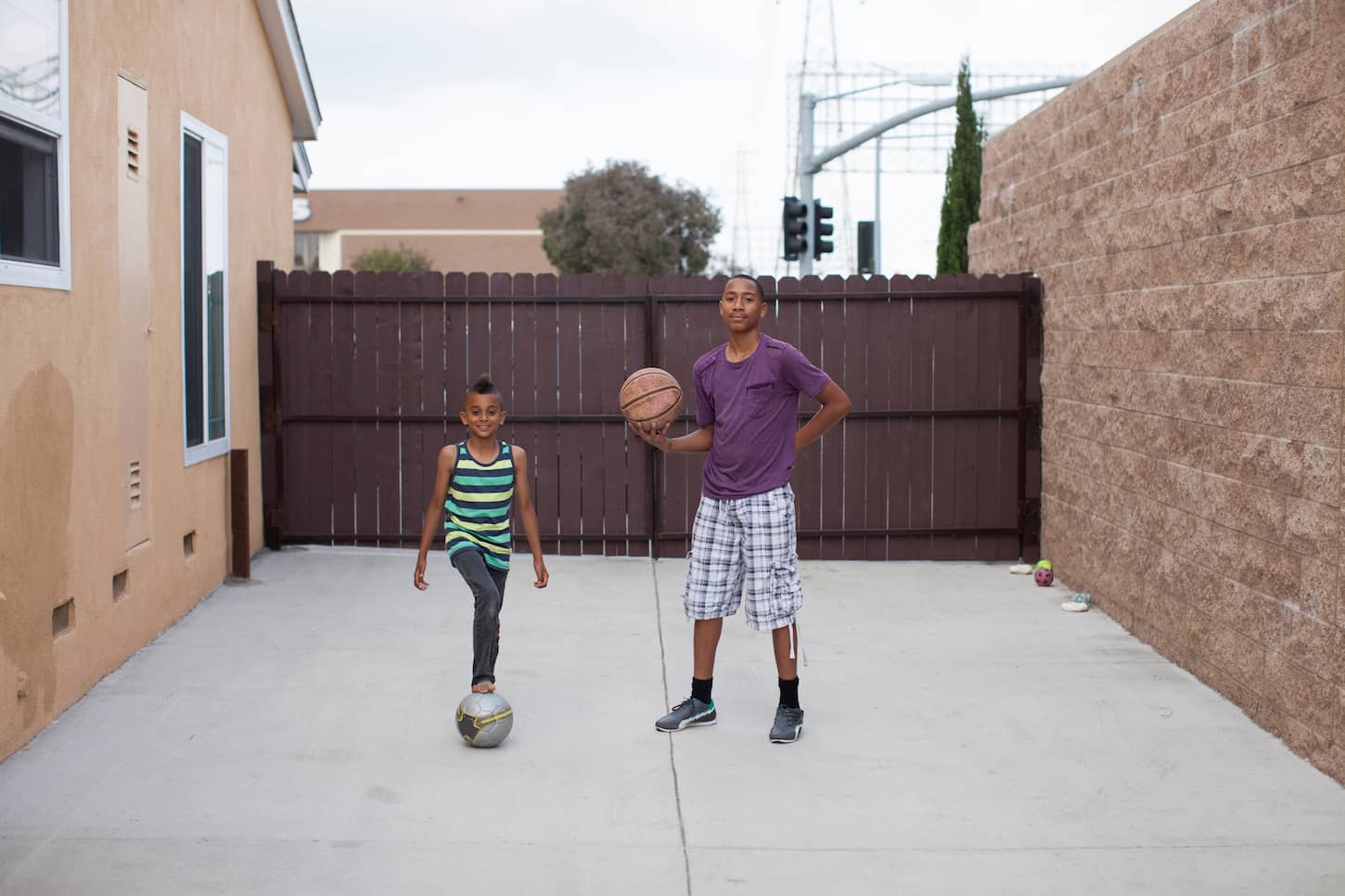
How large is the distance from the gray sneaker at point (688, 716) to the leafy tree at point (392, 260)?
52.8m

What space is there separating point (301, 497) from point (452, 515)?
199 inches

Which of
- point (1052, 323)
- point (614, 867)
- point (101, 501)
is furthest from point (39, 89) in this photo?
point (1052, 323)

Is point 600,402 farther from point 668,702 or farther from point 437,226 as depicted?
point 437,226

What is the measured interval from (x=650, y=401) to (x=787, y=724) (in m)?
1.55

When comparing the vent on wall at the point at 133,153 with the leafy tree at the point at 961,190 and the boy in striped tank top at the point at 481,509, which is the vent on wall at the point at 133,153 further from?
the leafy tree at the point at 961,190

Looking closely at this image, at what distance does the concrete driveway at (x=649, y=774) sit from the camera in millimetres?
4824

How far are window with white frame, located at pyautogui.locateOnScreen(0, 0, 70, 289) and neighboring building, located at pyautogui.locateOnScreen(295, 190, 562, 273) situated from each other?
203 ft

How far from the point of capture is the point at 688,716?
21.3ft

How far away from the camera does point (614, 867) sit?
15.9 feet

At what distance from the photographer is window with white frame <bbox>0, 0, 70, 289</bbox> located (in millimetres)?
5977

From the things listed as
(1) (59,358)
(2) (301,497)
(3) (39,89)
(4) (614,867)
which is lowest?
(4) (614,867)

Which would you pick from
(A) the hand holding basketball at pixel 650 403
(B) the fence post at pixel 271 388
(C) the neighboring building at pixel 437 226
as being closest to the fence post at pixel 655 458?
(B) the fence post at pixel 271 388

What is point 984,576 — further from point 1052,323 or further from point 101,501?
point 101,501

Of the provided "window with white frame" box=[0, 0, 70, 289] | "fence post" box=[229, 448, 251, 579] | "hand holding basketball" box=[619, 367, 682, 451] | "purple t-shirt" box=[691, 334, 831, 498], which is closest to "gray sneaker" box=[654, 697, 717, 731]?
"purple t-shirt" box=[691, 334, 831, 498]
